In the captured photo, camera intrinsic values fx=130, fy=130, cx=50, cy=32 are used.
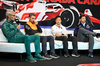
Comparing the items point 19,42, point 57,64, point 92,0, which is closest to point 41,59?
point 57,64

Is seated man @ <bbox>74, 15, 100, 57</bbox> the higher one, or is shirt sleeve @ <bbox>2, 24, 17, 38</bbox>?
shirt sleeve @ <bbox>2, 24, 17, 38</bbox>

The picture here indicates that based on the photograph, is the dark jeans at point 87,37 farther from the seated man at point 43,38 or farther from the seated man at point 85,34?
the seated man at point 43,38

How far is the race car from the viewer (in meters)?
3.68

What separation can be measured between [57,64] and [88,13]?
2603mm

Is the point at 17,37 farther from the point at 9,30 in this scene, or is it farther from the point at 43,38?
the point at 43,38

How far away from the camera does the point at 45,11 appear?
395 cm

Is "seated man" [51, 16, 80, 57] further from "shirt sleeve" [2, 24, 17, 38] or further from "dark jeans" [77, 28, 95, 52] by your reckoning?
"shirt sleeve" [2, 24, 17, 38]

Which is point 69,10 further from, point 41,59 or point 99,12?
point 41,59

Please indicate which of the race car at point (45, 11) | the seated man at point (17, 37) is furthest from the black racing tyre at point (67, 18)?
the seated man at point (17, 37)

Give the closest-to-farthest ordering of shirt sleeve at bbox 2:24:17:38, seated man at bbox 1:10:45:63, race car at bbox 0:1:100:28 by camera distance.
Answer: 1. seated man at bbox 1:10:45:63
2. shirt sleeve at bbox 2:24:17:38
3. race car at bbox 0:1:100:28

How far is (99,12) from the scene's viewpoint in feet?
14.6

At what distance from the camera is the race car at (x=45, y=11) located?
145 inches

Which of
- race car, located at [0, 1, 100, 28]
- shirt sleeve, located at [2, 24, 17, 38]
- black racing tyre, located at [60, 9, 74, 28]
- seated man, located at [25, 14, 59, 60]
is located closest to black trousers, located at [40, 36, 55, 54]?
seated man, located at [25, 14, 59, 60]

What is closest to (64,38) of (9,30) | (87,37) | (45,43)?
(45,43)
